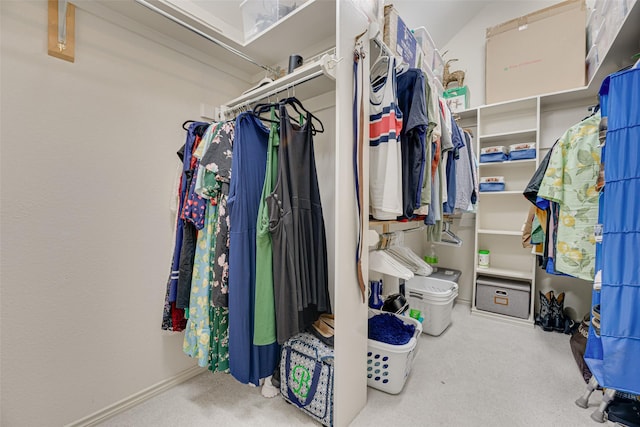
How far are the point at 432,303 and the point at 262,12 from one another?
8.07 feet

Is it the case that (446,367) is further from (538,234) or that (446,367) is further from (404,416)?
(538,234)

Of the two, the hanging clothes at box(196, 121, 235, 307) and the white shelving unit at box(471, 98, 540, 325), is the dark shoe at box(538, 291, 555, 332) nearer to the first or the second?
the white shelving unit at box(471, 98, 540, 325)

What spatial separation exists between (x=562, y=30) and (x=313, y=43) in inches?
93.2

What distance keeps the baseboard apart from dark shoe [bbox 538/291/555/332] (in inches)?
117

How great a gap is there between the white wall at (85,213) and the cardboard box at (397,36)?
1.23m

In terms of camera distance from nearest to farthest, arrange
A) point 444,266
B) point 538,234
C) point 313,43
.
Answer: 1. point 313,43
2. point 538,234
3. point 444,266

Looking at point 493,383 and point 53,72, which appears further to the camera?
point 493,383

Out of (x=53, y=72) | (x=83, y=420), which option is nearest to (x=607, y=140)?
(x=53, y=72)

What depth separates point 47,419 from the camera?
3.84 ft

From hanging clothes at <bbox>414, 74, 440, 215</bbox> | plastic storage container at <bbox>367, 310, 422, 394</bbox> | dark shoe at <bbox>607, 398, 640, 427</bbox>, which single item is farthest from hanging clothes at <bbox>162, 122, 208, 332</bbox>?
dark shoe at <bbox>607, 398, 640, 427</bbox>

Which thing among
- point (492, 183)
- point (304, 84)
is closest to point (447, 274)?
point (492, 183)

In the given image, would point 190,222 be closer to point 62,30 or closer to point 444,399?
point 62,30

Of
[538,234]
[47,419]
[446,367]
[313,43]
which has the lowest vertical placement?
[446,367]

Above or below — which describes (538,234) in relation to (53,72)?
below
